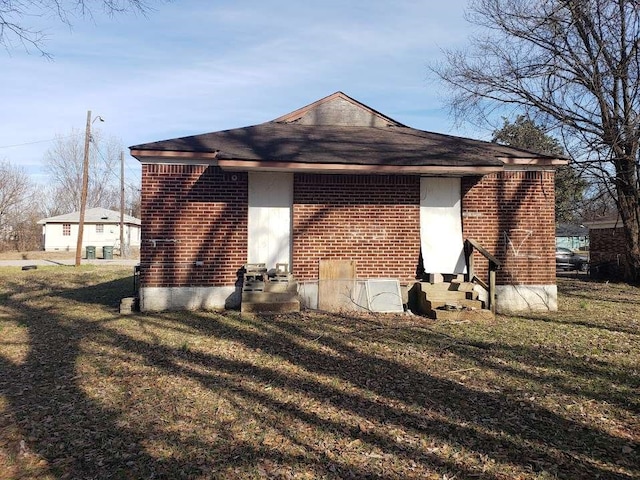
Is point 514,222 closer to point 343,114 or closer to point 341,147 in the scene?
point 341,147

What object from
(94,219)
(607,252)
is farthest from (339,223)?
(94,219)

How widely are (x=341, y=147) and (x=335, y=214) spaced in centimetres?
153

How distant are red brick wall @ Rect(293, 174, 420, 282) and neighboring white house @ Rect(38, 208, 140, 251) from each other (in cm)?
3753

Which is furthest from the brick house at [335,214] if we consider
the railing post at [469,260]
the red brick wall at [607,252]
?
the red brick wall at [607,252]

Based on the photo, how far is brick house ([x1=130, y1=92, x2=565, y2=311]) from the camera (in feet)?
30.6

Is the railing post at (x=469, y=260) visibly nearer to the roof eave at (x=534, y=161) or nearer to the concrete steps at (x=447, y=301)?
the concrete steps at (x=447, y=301)

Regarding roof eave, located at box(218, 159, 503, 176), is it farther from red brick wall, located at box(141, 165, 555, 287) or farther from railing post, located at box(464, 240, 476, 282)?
railing post, located at box(464, 240, 476, 282)

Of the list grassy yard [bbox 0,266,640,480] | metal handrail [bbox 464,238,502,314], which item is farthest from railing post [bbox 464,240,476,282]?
grassy yard [bbox 0,266,640,480]

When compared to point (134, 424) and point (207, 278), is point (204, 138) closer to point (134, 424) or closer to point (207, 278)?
point (207, 278)

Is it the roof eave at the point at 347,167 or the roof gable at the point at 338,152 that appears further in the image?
the roof gable at the point at 338,152

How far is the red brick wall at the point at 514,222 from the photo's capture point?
10.0 metres

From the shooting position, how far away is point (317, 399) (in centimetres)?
474

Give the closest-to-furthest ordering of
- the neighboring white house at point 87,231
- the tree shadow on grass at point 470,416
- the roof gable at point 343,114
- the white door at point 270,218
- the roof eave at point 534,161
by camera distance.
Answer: the tree shadow on grass at point 470,416 → the white door at point 270,218 → the roof eave at point 534,161 → the roof gable at point 343,114 → the neighboring white house at point 87,231

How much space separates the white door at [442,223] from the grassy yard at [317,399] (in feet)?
6.37
